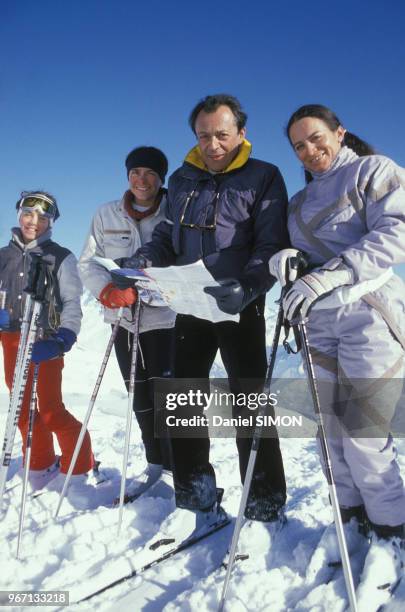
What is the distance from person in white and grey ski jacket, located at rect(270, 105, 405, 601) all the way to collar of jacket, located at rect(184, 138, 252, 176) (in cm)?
38

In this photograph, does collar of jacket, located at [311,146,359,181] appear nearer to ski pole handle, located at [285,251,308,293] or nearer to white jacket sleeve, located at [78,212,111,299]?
ski pole handle, located at [285,251,308,293]

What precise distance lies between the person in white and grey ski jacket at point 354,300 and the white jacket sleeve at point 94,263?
6.06ft

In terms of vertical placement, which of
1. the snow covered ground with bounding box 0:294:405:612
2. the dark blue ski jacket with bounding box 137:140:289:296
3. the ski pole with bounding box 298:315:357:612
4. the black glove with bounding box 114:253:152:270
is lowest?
the snow covered ground with bounding box 0:294:405:612

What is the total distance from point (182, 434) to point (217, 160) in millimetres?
2138

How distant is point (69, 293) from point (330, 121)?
2.87 metres

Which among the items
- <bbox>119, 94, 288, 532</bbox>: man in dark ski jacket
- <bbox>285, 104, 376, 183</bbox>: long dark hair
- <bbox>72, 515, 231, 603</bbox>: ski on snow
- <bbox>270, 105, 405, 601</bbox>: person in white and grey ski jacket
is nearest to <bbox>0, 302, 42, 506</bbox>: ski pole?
<bbox>119, 94, 288, 532</bbox>: man in dark ski jacket

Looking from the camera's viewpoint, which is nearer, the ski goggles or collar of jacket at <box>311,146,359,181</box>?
collar of jacket at <box>311,146,359,181</box>

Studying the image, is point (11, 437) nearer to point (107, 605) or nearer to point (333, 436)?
point (107, 605)

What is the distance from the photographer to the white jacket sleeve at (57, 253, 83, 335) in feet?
13.6

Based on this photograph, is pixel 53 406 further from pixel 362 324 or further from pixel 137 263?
pixel 362 324

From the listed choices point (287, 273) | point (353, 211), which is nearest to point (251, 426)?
point (287, 273)

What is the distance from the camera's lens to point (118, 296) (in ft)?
11.5

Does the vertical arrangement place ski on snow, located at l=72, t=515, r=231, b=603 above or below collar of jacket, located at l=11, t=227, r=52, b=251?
below

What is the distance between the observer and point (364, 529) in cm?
260
